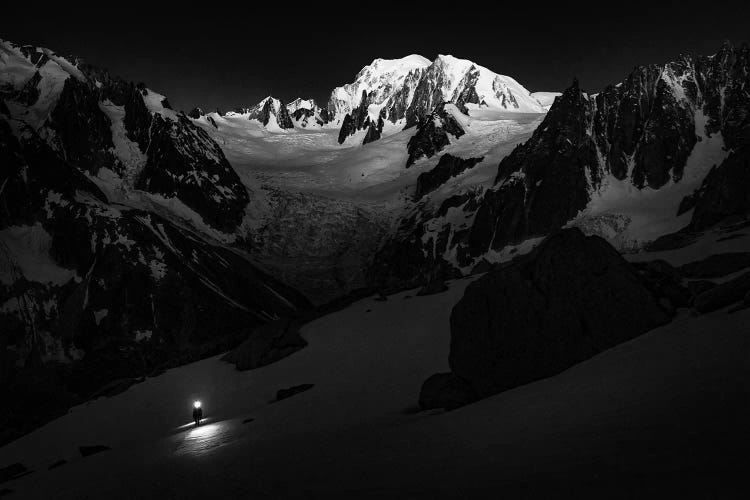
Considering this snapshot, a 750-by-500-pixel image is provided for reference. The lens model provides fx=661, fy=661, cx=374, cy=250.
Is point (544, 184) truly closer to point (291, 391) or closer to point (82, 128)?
point (291, 391)

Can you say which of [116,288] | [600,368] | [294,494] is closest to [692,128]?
[116,288]

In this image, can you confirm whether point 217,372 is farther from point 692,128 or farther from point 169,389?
point 692,128

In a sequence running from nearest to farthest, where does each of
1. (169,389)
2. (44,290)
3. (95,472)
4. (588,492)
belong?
1. (588,492)
2. (95,472)
3. (169,389)
4. (44,290)

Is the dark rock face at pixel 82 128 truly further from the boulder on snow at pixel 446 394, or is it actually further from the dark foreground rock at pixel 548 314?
the boulder on snow at pixel 446 394

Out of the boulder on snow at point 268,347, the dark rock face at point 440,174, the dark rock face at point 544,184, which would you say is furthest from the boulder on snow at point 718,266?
the dark rock face at point 440,174

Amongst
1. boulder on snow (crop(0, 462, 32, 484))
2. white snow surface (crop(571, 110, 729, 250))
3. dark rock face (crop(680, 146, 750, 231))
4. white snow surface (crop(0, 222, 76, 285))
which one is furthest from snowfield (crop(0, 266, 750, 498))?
white snow surface (crop(0, 222, 76, 285))

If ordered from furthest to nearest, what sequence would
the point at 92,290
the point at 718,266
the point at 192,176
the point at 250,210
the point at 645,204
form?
the point at 192,176 → the point at 250,210 → the point at 645,204 → the point at 92,290 → the point at 718,266

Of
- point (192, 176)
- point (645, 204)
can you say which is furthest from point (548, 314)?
point (192, 176)
